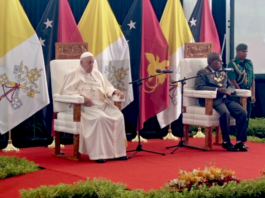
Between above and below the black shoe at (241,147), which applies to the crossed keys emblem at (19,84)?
above

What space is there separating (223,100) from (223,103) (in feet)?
0.30

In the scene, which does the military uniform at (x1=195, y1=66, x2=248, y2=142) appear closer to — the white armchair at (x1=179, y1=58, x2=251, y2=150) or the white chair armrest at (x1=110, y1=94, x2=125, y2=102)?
the white armchair at (x1=179, y1=58, x2=251, y2=150)

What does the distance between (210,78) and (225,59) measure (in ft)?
7.72

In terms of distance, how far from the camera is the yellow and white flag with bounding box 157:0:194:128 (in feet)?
27.3

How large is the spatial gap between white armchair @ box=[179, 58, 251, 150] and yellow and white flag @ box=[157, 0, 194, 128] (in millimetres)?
691

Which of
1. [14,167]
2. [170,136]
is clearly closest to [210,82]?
[170,136]

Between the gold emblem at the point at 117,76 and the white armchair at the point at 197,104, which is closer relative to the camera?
the white armchair at the point at 197,104

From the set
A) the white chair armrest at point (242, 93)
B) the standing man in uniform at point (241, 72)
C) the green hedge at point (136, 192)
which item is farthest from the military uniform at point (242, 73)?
the green hedge at point (136, 192)

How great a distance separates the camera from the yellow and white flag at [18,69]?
22.6ft

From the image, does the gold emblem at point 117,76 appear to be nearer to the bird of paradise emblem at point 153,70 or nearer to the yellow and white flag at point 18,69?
the bird of paradise emblem at point 153,70

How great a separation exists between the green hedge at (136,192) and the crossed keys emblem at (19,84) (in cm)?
266

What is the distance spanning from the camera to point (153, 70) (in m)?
8.00

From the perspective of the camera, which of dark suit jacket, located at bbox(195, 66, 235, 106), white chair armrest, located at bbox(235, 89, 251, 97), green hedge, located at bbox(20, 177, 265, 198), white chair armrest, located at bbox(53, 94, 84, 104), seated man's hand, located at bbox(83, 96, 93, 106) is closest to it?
green hedge, located at bbox(20, 177, 265, 198)

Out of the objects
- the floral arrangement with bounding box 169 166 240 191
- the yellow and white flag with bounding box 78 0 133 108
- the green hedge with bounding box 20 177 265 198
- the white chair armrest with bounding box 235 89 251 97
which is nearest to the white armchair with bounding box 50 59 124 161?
the yellow and white flag with bounding box 78 0 133 108
